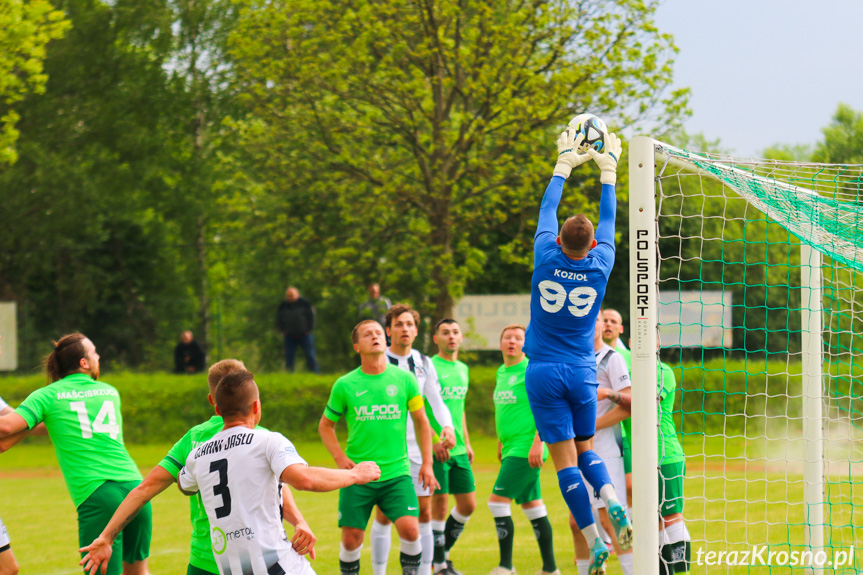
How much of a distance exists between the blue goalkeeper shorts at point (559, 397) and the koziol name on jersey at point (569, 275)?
0.58 meters

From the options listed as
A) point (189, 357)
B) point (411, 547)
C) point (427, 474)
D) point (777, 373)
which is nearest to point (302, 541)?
point (411, 547)

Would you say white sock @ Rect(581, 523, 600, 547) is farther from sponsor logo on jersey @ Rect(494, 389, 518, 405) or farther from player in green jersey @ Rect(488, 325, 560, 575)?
sponsor logo on jersey @ Rect(494, 389, 518, 405)

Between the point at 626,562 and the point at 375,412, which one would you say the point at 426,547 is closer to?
the point at 375,412

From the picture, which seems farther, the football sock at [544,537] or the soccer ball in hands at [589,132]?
the football sock at [544,537]

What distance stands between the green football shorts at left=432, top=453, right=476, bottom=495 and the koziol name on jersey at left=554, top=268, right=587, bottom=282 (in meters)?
2.94

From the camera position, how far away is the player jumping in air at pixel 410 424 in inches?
277

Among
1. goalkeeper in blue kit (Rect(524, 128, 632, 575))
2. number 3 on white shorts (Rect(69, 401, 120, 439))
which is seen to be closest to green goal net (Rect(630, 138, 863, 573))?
goalkeeper in blue kit (Rect(524, 128, 632, 575))

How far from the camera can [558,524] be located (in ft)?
34.8

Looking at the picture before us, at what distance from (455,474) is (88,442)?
3.54 m

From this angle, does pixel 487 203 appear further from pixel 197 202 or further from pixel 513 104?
pixel 197 202

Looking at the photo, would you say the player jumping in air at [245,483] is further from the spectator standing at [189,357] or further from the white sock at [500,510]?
the spectator standing at [189,357]

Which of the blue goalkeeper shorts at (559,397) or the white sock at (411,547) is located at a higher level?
the blue goalkeeper shorts at (559,397)

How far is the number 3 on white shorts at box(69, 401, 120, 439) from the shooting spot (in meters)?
5.72

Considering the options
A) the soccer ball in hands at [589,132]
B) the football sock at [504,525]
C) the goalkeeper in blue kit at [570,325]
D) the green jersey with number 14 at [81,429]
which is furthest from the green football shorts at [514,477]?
the green jersey with number 14 at [81,429]
